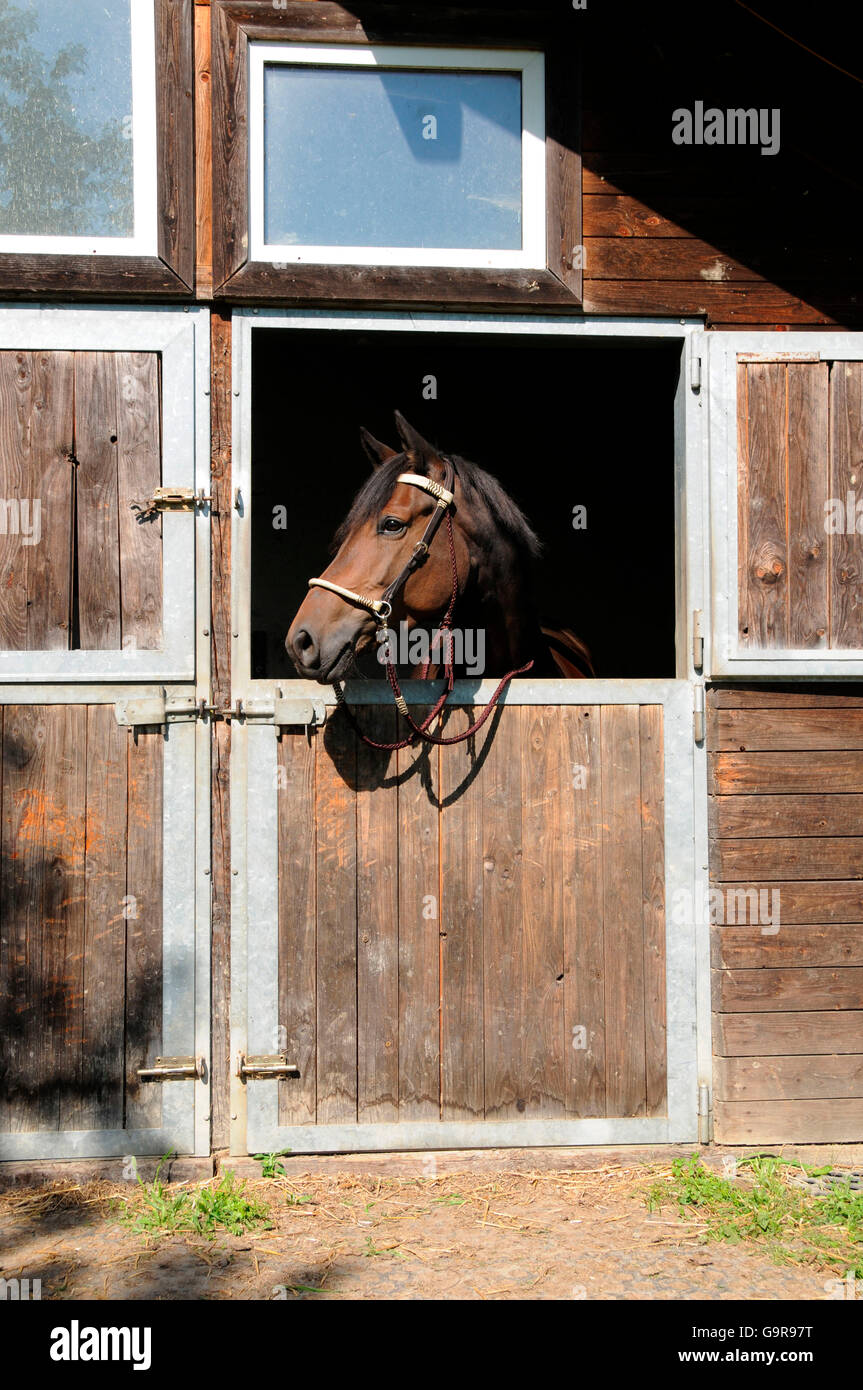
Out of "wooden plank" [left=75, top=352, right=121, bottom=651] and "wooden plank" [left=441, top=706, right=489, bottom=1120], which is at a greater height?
"wooden plank" [left=75, top=352, right=121, bottom=651]

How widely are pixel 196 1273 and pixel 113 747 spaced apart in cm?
142

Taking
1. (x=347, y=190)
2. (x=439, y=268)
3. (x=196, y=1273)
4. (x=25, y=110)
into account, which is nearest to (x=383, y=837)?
(x=196, y=1273)

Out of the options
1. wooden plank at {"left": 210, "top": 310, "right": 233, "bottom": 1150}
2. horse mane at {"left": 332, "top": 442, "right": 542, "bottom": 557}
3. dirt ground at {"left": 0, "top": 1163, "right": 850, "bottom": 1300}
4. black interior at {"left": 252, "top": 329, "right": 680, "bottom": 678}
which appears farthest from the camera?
black interior at {"left": 252, "top": 329, "right": 680, "bottom": 678}

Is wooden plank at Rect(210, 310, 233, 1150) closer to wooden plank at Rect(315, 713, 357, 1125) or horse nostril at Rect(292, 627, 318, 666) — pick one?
wooden plank at Rect(315, 713, 357, 1125)

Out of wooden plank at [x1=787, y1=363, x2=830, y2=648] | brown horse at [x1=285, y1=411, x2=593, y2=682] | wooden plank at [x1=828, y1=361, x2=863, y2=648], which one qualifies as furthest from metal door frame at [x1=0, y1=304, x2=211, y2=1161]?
→ wooden plank at [x1=828, y1=361, x2=863, y2=648]

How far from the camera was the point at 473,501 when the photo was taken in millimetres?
3215

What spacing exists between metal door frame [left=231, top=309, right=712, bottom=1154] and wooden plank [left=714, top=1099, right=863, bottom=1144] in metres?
0.10

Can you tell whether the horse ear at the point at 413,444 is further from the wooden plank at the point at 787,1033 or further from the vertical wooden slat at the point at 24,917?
the wooden plank at the point at 787,1033

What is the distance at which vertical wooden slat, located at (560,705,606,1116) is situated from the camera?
3.14m

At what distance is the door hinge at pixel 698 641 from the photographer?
126 inches

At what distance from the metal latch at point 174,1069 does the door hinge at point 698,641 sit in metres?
1.91

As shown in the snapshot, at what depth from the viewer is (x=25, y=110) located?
306 cm

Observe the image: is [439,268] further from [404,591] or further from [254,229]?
[404,591]

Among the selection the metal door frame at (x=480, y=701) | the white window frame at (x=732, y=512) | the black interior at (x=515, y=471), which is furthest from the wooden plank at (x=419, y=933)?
the black interior at (x=515, y=471)
